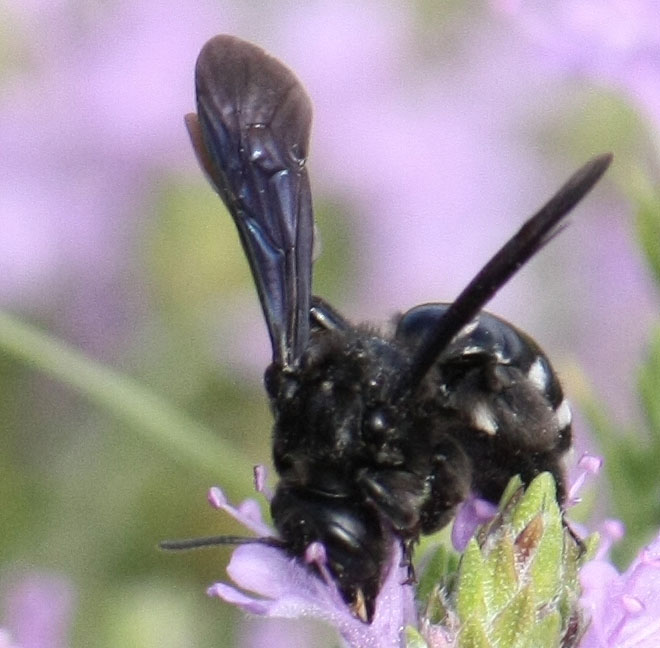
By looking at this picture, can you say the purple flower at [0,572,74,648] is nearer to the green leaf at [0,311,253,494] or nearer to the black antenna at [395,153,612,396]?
the green leaf at [0,311,253,494]

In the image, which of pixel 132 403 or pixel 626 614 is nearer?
pixel 626 614

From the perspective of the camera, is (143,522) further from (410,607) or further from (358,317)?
(410,607)

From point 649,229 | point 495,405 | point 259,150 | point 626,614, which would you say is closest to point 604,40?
point 649,229

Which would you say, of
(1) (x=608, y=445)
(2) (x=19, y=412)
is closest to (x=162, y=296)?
(2) (x=19, y=412)

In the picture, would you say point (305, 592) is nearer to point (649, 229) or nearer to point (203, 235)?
point (649, 229)

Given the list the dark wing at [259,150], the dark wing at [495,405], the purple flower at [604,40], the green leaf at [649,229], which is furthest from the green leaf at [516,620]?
the purple flower at [604,40]

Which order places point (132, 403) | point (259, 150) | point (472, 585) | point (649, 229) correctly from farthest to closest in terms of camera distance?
point (132, 403) < point (649, 229) < point (259, 150) < point (472, 585)

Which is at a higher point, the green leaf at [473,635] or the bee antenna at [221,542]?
the green leaf at [473,635]

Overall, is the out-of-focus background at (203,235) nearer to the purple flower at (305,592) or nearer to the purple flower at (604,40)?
the purple flower at (604,40)
